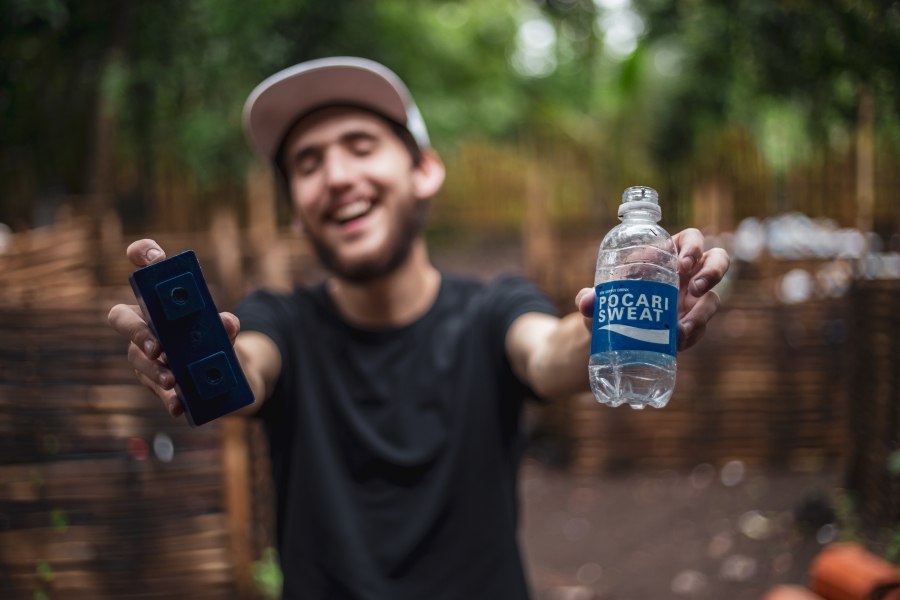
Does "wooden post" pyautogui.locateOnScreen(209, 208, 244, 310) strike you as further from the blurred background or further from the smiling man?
the smiling man

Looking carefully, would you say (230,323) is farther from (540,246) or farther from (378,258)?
(540,246)

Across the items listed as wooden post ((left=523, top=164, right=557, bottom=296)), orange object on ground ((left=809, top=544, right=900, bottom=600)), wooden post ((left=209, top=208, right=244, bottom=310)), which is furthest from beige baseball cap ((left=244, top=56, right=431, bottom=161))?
wooden post ((left=523, top=164, right=557, bottom=296))

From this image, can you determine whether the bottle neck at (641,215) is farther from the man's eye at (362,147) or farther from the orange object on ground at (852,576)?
the orange object on ground at (852,576)

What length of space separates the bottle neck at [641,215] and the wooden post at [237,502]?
11.4 feet

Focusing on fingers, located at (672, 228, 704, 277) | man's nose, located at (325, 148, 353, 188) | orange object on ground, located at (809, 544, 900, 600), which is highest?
man's nose, located at (325, 148, 353, 188)

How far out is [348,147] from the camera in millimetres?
2332

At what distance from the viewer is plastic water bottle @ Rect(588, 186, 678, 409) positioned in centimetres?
135

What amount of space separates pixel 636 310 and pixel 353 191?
1.16 meters

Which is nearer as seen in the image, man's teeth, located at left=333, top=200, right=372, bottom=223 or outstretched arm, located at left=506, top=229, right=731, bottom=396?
outstretched arm, located at left=506, top=229, right=731, bottom=396

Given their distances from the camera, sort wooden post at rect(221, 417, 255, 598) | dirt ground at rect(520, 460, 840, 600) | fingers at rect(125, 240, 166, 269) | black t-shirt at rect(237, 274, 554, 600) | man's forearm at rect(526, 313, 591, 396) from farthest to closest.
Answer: dirt ground at rect(520, 460, 840, 600), wooden post at rect(221, 417, 255, 598), black t-shirt at rect(237, 274, 554, 600), man's forearm at rect(526, 313, 591, 396), fingers at rect(125, 240, 166, 269)

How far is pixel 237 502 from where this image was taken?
4453mm

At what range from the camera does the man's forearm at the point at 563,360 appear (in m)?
1.83

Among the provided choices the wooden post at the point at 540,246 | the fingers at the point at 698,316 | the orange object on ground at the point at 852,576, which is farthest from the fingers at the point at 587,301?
the wooden post at the point at 540,246

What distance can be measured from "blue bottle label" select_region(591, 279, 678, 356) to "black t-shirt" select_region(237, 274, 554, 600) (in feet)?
2.82
